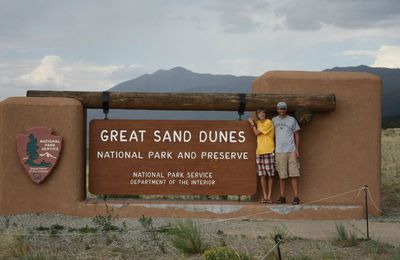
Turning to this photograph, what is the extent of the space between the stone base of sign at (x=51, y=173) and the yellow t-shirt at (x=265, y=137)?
3.20m

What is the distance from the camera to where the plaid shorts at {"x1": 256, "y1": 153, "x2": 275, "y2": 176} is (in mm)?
11711

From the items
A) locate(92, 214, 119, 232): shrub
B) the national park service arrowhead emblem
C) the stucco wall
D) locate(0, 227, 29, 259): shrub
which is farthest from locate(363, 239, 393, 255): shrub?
the national park service arrowhead emblem

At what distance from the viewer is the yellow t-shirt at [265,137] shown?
1167cm

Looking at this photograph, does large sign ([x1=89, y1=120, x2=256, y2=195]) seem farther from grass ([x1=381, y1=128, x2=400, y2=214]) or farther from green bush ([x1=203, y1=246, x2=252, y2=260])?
green bush ([x1=203, y1=246, x2=252, y2=260])

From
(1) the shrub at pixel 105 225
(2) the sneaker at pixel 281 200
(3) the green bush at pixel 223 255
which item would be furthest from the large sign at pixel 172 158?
(3) the green bush at pixel 223 255

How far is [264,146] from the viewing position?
11695 mm

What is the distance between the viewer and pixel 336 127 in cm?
1200

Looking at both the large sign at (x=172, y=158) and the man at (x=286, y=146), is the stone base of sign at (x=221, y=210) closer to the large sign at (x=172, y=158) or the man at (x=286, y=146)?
the large sign at (x=172, y=158)

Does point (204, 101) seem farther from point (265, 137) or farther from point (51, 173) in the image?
point (51, 173)

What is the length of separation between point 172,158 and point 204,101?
3.88 feet

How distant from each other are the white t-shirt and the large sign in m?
0.51

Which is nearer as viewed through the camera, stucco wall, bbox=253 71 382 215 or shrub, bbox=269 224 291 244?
shrub, bbox=269 224 291 244

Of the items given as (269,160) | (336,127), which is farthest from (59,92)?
(336,127)

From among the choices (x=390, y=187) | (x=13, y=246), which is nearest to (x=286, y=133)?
(x=13, y=246)
